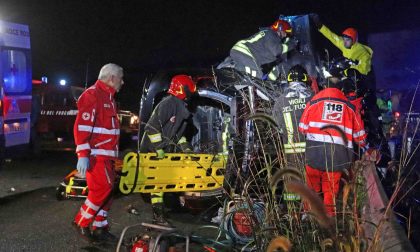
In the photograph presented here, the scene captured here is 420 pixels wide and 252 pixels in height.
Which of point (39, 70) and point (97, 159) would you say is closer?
point (97, 159)

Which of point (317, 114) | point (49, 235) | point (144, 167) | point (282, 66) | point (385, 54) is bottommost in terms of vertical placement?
point (49, 235)

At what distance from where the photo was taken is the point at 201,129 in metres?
7.19

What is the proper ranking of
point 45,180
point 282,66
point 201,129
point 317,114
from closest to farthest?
point 317,114 → point 282,66 → point 201,129 → point 45,180

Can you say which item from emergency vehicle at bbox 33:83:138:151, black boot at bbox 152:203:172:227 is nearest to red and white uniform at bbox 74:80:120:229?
black boot at bbox 152:203:172:227

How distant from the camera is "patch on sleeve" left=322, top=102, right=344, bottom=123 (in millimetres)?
4680

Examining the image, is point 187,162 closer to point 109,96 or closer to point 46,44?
point 109,96

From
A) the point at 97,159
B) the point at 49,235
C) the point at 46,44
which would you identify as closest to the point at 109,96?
the point at 97,159

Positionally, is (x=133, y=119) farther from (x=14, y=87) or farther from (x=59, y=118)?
(x=14, y=87)

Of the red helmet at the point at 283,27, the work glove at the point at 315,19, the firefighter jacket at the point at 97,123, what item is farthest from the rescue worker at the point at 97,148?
the work glove at the point at 315,19

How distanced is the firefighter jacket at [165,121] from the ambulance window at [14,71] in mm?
3853

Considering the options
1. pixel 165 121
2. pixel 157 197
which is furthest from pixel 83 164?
pixel 165 121

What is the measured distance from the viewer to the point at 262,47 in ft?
20.9

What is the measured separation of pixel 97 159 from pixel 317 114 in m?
2.26

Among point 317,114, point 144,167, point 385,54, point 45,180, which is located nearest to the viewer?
point 317,114
